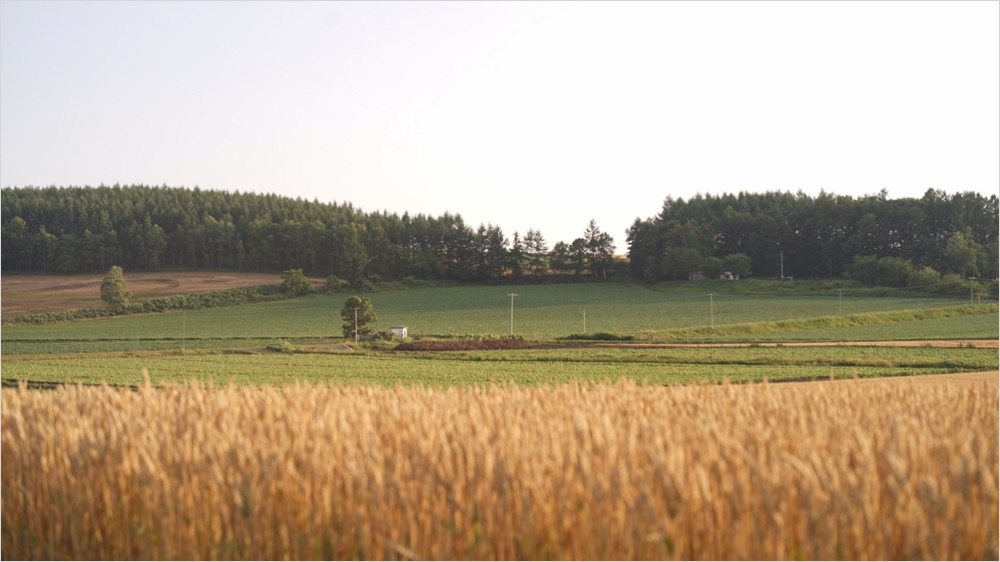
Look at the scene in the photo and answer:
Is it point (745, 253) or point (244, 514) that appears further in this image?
point (745, 253)

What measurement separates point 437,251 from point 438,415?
4003 inches

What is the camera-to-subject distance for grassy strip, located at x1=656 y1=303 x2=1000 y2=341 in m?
46.9

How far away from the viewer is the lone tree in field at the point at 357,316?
43750 mm

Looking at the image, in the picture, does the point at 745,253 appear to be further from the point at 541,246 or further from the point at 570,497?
the point at 570,497

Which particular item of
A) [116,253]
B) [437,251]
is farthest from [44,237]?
[437,251]

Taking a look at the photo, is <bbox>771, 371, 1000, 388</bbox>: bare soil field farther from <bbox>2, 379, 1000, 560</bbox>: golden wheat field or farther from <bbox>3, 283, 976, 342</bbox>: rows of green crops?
<bbox>3, 283, 976, 342</bbox>: rows of green crops

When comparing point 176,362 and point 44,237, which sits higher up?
point 44,237

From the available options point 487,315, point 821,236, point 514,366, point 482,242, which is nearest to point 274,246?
point 482,242

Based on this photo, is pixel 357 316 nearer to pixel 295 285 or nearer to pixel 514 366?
pixel 514 366

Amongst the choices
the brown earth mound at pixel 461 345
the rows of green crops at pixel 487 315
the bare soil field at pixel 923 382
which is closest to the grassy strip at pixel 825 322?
the rows of green crops at pixel 487 315

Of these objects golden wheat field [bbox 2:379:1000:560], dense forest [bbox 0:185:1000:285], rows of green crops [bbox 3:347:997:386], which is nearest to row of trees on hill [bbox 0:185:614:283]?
dense forest [bbox 0:185:1000:285]

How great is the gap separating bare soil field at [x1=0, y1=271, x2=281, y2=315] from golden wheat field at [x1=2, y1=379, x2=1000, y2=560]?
229 ft

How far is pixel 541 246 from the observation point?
111 m

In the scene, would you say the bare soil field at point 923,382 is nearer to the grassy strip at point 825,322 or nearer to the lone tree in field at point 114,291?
the grassy strip at point 825,322
